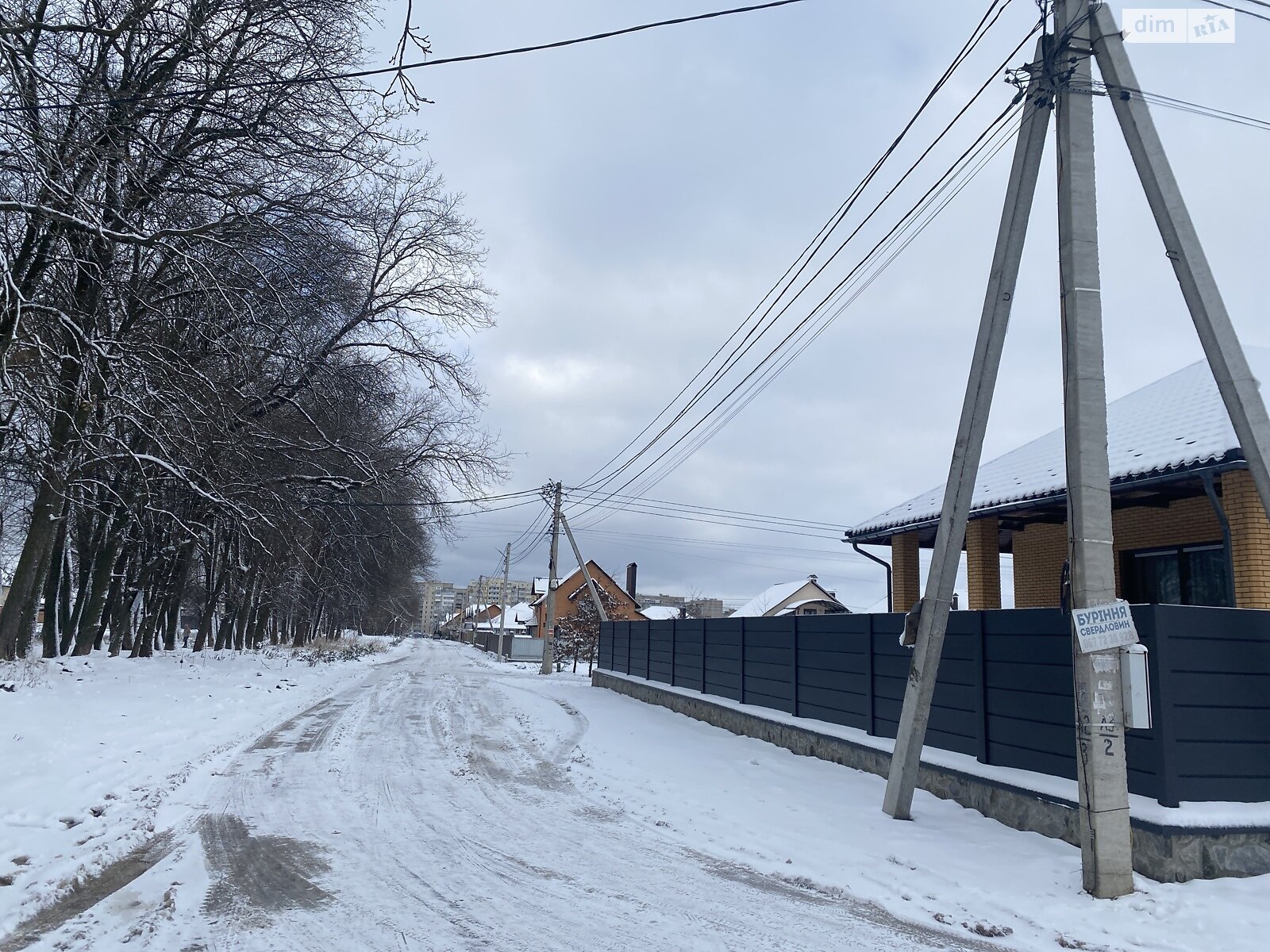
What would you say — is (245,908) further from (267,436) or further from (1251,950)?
(267,436)

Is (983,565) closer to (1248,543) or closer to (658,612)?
(1248,543)

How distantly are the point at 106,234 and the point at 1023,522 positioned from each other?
14.6 metres

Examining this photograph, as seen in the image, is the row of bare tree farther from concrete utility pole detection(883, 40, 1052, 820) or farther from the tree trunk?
concrete utility pole detection(883, 40, 1052, 820)

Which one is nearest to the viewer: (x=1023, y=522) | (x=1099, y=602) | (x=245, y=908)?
(x=245, y=908)

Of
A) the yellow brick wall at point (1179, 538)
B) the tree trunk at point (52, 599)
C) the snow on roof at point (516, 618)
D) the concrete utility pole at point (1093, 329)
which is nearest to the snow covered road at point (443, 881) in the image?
the concrete utility pole at point (1093, 329)

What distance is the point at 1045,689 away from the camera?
321 inches

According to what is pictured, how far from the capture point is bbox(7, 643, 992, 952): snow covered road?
514 centimetres

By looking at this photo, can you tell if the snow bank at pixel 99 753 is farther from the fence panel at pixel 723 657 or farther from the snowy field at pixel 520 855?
the fence panel at pixel 723 657

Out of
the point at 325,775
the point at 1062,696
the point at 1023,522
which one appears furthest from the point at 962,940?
the point at 1023,522

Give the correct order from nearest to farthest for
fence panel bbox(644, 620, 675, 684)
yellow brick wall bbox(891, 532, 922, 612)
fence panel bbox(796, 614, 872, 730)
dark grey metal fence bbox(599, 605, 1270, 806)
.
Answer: dark grey metal fence bbox(599, 605, 1270, 806), fence panel bbox(796, 614, 872, 730), yellow brick wall bbox(891, 532, 922, 612), fence panel bbox(644, 620, 675, 684)

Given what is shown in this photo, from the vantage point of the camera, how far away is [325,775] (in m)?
10.4

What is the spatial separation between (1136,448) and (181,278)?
13864mm

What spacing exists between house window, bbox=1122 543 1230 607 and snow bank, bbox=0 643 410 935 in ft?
42.3

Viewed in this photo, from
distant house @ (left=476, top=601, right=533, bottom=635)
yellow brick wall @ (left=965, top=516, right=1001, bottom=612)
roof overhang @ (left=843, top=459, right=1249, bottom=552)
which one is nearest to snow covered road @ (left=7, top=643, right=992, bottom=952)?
roof overhang @ (left=843, top=459, right=1249, bottom=552)
